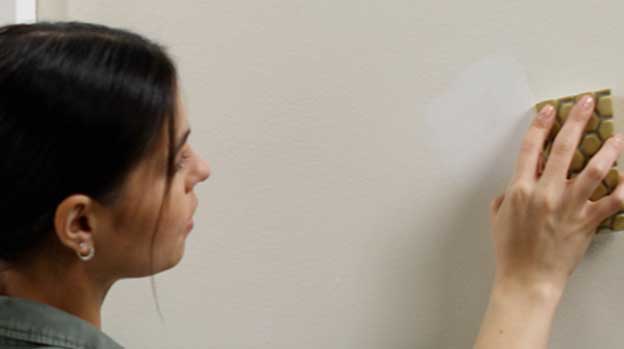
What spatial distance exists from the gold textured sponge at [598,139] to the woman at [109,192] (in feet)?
0.03

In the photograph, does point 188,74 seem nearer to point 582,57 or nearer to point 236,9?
point 236,9

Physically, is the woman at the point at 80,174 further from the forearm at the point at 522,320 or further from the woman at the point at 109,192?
the forearm at the point at 522,320

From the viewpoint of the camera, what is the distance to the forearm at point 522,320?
63 centimetres

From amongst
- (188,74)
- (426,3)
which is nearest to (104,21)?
(188,74)

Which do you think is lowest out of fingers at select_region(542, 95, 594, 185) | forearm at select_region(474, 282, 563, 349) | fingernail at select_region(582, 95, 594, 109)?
forearm at select_region(474, 282, 563, 349)

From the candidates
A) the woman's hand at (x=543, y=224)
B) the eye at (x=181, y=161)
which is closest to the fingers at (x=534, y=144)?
the woman's hand at (x=543, y=224)

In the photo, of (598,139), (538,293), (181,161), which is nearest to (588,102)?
(598,139)

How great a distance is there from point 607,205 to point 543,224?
6cm

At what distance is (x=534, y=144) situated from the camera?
2.13 ft

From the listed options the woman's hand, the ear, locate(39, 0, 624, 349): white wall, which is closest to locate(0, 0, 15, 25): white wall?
locate(39, 0, 624, 349): white wall

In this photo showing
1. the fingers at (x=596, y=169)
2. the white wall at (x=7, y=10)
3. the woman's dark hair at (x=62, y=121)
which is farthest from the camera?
the white wall at (x=7, y=10)

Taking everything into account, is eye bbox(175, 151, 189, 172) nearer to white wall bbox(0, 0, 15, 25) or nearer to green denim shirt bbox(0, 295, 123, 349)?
green denim shirt bbox(0, 295, 123, 349)

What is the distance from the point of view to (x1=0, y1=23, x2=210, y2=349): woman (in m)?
0.51

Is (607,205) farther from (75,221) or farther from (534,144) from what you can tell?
(75,221)
